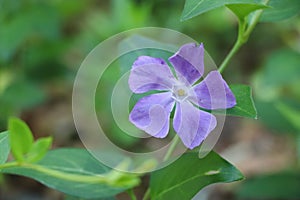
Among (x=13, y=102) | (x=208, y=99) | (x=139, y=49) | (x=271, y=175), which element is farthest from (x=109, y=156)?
(x=13, y=102)

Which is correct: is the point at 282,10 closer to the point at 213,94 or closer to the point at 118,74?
the point at 213,94

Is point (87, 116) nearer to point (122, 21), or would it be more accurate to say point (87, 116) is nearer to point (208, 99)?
point (122, 21)

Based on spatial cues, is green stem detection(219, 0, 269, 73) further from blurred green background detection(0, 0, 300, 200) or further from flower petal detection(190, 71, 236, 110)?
blurred green background detection(0, 0, 300, 200)

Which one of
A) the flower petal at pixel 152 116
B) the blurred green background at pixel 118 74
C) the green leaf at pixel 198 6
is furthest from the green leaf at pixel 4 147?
the blurred green background at pixel 118 74

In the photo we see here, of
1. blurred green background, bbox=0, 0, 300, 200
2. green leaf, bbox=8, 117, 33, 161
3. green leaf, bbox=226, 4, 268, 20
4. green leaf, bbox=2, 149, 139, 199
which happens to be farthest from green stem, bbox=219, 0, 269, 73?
blurred green background, bbox=0, 0, 300, 200

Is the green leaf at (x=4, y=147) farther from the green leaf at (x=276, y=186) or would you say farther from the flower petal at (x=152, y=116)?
the green leaf at (x=276, y=186)

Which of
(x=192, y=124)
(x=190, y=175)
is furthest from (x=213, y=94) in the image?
(x=190, y=175)
